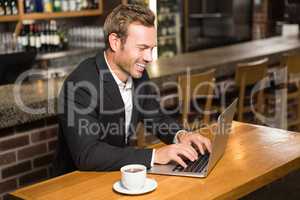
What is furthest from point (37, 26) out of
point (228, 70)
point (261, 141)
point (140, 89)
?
point (261, 141)

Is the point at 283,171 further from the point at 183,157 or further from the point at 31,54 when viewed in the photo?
the point at 31,54

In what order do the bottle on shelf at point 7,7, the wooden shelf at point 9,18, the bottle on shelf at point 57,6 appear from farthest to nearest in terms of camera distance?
the bottle on shelf at point 57,6 < the bottle on shelf at point 7,7 < the wooden shelf at point 9,18

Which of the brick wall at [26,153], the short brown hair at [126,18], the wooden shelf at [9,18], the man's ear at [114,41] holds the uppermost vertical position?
the wooden shelf at [9,18]

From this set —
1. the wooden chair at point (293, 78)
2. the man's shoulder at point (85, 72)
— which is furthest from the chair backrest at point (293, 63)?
the man's shoulder at point (85, 72)

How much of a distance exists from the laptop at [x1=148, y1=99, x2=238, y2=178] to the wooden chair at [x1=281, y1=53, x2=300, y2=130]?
2153 millimetres

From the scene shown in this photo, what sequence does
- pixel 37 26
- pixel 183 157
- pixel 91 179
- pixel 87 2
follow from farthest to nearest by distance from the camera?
pixel 87 2
pixel 37 26
pixel 183 157
pixel 91 179

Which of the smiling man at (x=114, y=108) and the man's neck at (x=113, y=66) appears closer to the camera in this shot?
the smiling man at (x=114, y=108)

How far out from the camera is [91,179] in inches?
68.3

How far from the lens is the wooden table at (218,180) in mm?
1592

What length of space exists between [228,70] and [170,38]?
8.41 ft

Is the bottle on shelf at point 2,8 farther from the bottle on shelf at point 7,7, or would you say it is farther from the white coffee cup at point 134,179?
the white coffee cup at point 134,179

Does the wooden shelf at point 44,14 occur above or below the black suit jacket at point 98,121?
above

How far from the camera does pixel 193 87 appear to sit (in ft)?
10.2

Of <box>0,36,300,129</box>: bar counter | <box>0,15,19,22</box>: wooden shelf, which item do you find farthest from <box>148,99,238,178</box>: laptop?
<box>0,15,19,22</box>: wooden shelf
